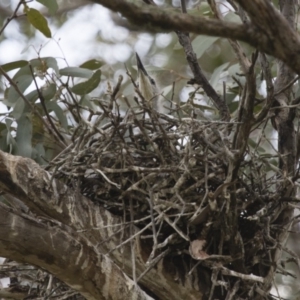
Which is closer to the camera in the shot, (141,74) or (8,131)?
(8,131)

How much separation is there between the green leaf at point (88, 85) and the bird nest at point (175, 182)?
34 cm

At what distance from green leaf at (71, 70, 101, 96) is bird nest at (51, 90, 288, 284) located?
34 cm

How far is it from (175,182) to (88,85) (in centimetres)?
55

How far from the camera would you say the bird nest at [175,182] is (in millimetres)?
1573

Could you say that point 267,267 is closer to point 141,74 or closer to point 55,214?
point 55,214

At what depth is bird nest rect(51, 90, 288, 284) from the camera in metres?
→ 1.57

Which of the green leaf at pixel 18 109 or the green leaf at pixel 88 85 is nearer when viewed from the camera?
the green leaf at pixel 18 109

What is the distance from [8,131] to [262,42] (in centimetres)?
124

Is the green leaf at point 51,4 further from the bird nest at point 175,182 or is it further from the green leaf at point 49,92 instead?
the bird nest at point 175,182

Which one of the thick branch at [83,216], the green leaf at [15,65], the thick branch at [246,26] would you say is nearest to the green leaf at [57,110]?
the green leaf at [15,65]

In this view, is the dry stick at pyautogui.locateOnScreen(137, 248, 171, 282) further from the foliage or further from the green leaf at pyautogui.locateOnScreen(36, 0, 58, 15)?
the green leaf at pyautogui.locateOnScreen(36, 0, 58, 15)

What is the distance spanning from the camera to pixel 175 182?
1.66 meters

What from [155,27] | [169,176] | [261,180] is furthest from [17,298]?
[155,27]

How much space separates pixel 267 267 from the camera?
1.71m
